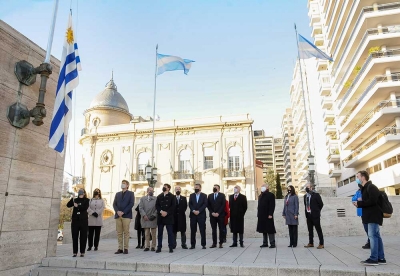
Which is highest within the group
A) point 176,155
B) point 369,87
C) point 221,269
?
point 369,87

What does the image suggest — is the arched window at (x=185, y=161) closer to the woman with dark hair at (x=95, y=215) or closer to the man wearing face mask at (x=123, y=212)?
the woman with dark hair at (x=95, y=215)

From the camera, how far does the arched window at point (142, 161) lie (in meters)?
37.1

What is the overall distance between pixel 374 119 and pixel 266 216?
2018cm

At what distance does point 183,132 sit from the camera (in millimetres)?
36594

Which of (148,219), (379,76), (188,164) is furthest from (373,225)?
(188,164)

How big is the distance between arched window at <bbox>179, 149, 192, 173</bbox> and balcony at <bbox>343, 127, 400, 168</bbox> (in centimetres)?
1764

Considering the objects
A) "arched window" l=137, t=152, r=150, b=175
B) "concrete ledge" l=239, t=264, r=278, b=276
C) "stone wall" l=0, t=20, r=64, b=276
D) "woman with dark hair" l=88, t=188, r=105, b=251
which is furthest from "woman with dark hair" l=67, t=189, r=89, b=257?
"arched window" l=137, t=152, r=150, b=175

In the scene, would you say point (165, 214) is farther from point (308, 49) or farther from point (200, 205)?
point (308, 49)

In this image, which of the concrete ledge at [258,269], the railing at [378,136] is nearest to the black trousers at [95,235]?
the concrete ledge at [258,269]

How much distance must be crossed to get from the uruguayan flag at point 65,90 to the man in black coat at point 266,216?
6.01m

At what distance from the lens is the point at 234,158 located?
34281 mm

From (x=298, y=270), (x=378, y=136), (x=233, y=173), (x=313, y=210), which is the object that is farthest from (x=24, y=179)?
(x=233, y=173)

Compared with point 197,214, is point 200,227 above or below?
below

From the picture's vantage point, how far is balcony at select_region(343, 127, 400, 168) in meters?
22.5
